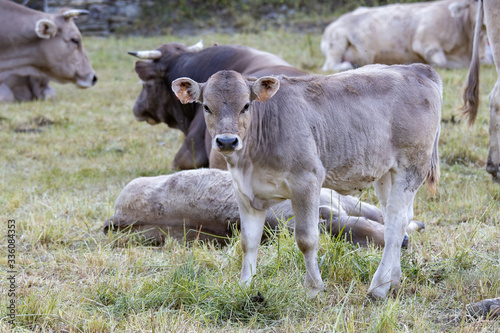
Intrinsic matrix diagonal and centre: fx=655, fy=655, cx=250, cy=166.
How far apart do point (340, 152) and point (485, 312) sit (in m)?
1.22

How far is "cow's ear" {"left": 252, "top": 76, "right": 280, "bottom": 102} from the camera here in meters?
3.73

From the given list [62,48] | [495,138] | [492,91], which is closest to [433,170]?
[495,138]

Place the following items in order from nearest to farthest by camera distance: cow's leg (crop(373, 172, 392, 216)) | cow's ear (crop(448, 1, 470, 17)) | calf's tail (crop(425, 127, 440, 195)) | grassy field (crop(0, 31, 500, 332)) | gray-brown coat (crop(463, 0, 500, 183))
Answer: grassy field (crop(0, 31, 500, 332))
cow's leg (crop(373, 172, 392, 216))
calf's tail (crop(425, 127, 440, 195))
gray-brown coat (crop(463, 0, 500, 183))
cow's ear (crop(448, 1, 470, 17))

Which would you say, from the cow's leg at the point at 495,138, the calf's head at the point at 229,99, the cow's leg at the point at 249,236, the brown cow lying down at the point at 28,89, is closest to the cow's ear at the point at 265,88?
the calf's head at the point at 229,99

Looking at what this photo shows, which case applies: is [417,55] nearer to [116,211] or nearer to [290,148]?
[116,211]

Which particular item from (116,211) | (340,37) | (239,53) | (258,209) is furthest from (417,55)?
(258,209)

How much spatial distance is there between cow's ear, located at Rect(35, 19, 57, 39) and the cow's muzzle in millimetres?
6758

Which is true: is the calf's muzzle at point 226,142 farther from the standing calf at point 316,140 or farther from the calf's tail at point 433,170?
the calf's tail at point 433,170

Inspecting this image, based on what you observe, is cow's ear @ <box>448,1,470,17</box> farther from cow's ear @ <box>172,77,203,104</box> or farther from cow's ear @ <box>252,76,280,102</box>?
cow's ear @ <box>172,77,203,104</box>

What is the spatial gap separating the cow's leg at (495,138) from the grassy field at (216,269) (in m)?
0.19

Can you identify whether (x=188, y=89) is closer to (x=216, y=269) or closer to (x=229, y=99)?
(x=229, y=99)

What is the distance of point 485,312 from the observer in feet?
11.8

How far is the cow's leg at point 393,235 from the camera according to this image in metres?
3.98

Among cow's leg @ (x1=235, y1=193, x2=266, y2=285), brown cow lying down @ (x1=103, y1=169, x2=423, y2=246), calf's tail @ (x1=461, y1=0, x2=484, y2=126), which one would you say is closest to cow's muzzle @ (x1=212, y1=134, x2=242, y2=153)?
cow's leg @ (x1=235, y1=193, x2=266, y2=285)
